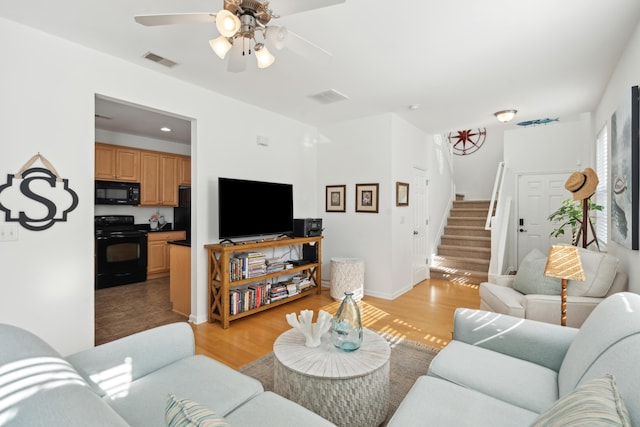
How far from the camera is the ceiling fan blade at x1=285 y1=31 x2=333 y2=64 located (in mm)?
1824

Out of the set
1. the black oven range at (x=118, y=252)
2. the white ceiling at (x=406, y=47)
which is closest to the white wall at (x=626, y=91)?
the white ceiling at (x=406, y=47)

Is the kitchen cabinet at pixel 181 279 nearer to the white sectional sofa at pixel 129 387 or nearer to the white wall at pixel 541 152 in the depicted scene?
the white sectional sofa at pixel 129 387

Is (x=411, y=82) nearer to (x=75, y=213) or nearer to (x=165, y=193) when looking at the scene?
(x=75, y=213)

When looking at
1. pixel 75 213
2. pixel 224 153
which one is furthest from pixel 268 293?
pixel 75 213

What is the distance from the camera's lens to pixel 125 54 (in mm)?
2736

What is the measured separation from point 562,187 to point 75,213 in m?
6.88

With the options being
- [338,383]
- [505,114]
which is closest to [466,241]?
[505,114]

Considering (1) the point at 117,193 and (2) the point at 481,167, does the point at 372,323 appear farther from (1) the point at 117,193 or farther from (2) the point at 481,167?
(2) the point at 481,167

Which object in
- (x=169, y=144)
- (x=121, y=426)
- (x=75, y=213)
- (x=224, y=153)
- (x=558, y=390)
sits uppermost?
(x=169, y=144)

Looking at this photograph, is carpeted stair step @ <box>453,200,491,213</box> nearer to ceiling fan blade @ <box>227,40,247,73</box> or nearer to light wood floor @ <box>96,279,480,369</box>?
light wood floor @ <box>96,279,480,369</box>

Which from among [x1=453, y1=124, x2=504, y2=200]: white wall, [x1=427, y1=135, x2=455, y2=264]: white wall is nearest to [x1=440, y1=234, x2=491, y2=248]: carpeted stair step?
[x1=427, y1=135, x2=455, y2=264]: white wall

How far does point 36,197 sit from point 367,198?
3.61 m

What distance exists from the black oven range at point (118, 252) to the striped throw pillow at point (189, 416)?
515cm

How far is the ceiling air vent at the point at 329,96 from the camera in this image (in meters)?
3.58
